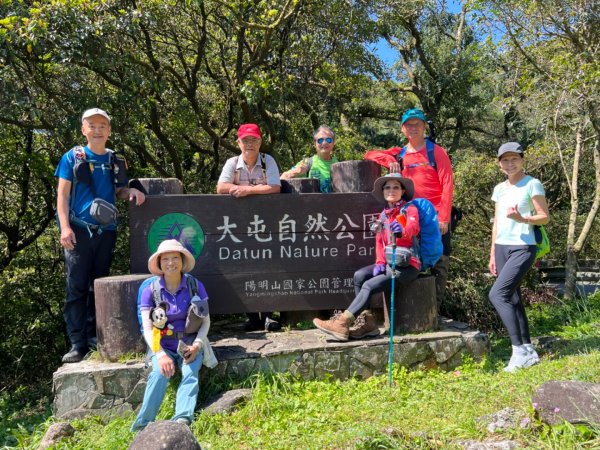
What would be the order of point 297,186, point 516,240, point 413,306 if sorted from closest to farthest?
1. point 516,240
2. point 413,306
3. point 297,186

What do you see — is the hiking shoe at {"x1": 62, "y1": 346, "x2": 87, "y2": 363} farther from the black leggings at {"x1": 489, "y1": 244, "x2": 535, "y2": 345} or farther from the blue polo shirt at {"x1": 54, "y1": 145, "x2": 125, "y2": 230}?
the black leggings at {"x1": 489, "y1": 244, "x2": 535, "y2": 345}

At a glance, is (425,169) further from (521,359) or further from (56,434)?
(56,434)

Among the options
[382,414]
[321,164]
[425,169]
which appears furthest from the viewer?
[321,164]

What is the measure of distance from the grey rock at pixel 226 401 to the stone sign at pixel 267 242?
3.11ft

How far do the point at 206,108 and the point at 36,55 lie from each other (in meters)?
3.03

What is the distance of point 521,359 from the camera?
4.80 meters

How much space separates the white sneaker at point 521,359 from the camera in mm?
4762

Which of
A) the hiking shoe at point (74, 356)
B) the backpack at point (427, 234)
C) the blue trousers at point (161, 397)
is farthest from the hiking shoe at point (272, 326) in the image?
the hiking shoe at point (74, 356)

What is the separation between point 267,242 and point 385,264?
1.07 metres

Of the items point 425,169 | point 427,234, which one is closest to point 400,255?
point 427,234

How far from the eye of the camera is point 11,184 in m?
8.37

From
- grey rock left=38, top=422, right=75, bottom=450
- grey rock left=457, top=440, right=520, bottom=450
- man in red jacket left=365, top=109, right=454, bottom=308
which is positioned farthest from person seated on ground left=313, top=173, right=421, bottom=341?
grey rock left=38, top=422, right=75, bottom=450

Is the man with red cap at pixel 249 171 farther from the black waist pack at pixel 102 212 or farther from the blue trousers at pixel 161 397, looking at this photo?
the blue trousers at pixel 161 397

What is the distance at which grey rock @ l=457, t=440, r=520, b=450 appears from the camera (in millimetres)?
3191
